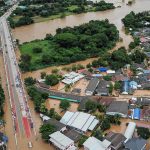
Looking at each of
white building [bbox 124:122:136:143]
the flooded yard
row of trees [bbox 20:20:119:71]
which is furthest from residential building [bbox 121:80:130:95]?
row of trees [bbox 20:20:119:71]

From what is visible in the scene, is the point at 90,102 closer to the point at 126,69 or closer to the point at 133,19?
the point at 126,69

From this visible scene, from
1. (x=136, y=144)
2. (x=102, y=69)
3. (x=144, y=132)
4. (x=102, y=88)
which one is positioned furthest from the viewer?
(x=102, y=69)

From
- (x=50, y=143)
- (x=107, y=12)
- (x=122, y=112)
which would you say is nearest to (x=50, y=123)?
(x=50, y=143)

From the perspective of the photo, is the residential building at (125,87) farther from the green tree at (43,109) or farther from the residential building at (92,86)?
the green tree at (43,109)

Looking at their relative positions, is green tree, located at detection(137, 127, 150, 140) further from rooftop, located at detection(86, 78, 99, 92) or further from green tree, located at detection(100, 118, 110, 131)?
A: rooftop, located at detection(86, 78, 99, 92)

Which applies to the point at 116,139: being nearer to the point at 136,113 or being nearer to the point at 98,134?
the point at 98,134

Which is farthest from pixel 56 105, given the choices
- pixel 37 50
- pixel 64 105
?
pixel 37 50
